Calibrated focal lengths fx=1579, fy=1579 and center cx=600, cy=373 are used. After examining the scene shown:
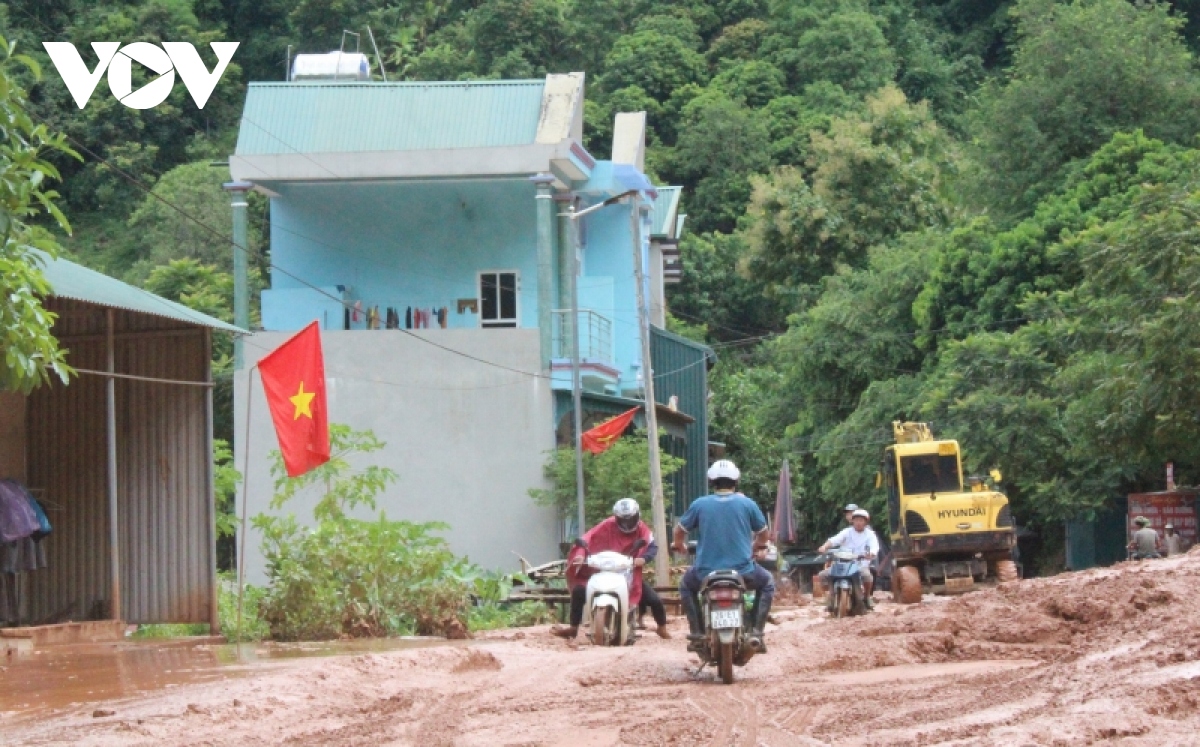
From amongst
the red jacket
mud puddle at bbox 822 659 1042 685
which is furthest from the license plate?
the red jacket

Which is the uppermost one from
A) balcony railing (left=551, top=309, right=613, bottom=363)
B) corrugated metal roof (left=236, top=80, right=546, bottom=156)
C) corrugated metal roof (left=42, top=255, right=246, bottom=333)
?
corrugated metal roof (left=236, top=80, right=546, bottom=156)

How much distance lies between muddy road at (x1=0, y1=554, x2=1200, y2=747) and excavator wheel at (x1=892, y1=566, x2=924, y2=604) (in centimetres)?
1006

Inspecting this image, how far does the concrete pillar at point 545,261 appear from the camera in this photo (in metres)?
30.6

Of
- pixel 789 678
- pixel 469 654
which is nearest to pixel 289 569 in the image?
pixel 469 654

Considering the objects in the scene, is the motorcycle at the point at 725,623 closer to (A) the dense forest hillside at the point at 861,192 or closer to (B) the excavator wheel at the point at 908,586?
(B) the excavator wheel at the point at 908,586

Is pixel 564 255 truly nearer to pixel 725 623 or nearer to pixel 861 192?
pixel 725 623

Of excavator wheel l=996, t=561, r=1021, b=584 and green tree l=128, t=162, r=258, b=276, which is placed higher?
green tree l=128, t=162, r=258, b=276

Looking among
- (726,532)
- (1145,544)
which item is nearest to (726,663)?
(726,532)

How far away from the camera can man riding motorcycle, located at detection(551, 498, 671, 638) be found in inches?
611

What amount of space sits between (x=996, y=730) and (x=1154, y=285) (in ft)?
74.1

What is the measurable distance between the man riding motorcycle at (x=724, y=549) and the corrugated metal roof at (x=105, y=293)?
714cm

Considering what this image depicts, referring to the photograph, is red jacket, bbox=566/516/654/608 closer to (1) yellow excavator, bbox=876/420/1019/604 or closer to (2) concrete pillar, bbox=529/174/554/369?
(1) yellow excavator, bbox=876/420/1019/604

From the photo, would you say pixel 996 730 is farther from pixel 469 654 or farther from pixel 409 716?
pixel 469 654

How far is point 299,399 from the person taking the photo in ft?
62.1
